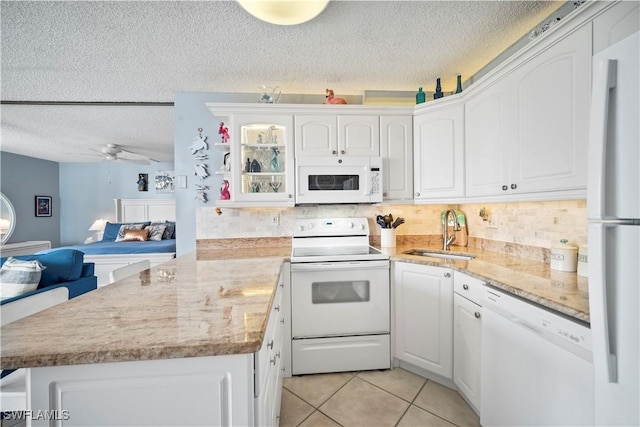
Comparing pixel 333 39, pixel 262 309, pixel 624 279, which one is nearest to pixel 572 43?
pixel 624 279

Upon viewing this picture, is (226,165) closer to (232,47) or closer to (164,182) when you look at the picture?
(232,47)

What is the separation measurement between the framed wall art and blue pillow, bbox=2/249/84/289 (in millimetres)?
4421

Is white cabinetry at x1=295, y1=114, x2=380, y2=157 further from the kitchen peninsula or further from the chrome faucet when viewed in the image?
the kitchen peninsula

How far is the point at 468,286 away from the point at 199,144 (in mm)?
2462

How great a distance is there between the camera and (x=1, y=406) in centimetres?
81

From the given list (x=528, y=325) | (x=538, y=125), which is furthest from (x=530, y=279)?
(x=538, y=125)

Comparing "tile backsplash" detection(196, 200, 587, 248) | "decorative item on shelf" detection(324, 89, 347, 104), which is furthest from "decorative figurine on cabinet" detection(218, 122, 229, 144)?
"decorative item on shelf" detection(324, 89, 347, 104)

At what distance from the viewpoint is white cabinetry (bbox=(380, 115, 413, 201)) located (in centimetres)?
232

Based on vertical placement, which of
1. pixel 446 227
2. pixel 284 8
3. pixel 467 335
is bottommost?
pixel 467 335

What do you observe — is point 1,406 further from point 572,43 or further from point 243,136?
point 572,43

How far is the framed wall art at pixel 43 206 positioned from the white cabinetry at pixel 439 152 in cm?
747

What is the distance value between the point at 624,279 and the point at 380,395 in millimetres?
1535

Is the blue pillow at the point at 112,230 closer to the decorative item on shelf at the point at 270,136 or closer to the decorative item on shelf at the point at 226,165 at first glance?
the decorative item on shelf at the point at 226,165

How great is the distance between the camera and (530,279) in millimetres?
1312
